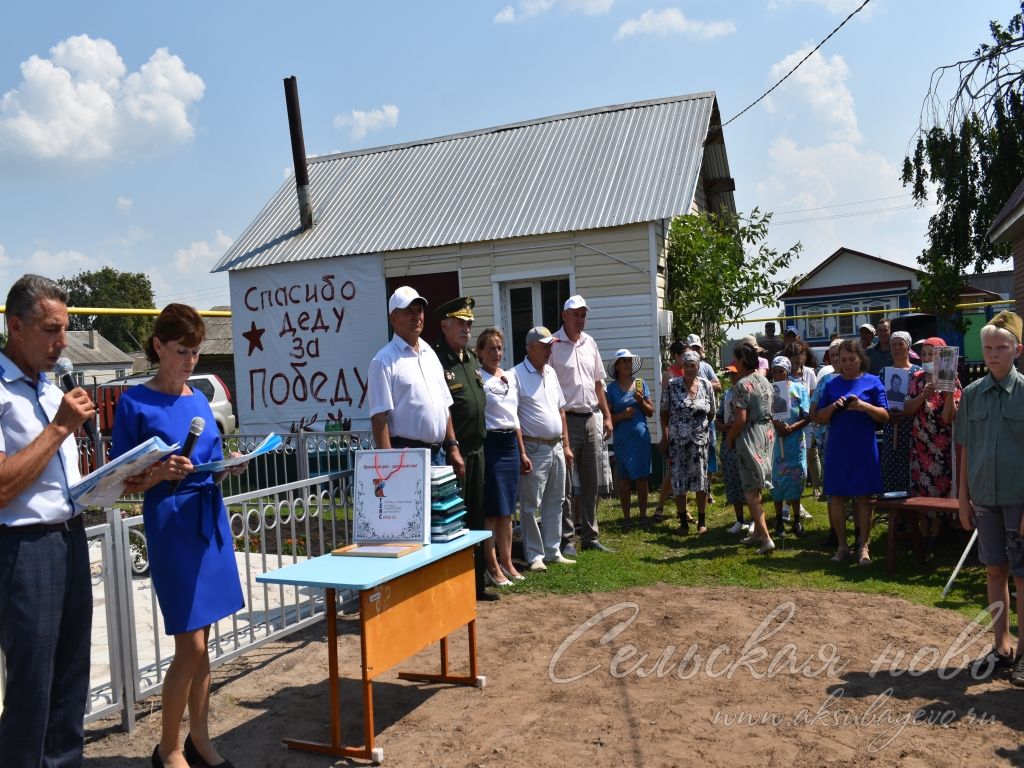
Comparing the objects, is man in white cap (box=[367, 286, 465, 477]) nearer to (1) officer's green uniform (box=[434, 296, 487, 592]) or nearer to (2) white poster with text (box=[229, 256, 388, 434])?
(1) officer's green uniform (box=[434, 296, 487, 592])

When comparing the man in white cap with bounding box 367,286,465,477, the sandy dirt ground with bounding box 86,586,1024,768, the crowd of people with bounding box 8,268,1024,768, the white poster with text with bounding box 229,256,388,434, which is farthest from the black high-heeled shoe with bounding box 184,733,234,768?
the white poster with text with bounding box 229,256,388,434

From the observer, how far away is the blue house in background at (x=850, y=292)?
2955 cm

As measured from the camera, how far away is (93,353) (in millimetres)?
55281

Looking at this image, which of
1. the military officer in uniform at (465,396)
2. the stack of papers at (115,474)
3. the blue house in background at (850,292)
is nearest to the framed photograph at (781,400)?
the military officer in uniform at (465,396)

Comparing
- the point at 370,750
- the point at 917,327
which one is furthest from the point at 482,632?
the point at 917,327

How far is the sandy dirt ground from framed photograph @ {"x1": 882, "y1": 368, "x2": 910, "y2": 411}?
221 cm

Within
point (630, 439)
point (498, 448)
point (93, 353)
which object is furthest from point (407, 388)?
point (93, 353)

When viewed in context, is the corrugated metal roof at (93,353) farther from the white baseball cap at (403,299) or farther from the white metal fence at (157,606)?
the white baseball cap at (403,299)

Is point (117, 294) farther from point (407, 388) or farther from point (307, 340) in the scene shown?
point (407, 388)

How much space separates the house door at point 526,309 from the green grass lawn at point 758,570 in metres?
4.90

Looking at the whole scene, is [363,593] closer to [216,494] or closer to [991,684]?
[216,494]

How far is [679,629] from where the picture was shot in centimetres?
569

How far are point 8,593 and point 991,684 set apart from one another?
4.69 m

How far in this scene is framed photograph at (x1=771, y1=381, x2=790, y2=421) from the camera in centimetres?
832
